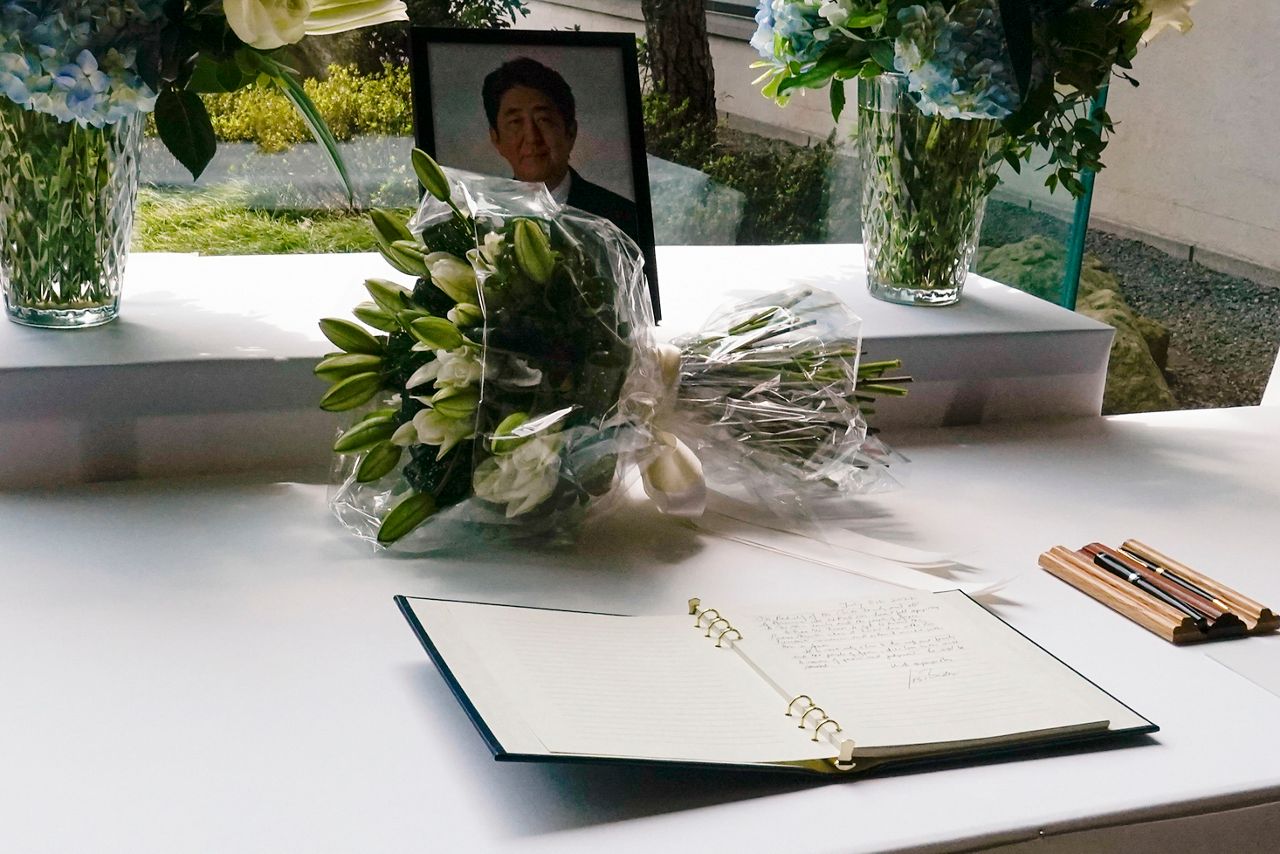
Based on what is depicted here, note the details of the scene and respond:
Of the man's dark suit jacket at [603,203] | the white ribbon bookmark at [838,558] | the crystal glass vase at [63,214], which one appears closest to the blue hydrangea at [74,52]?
the crystal glass vase at [63,214]

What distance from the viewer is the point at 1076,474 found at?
48.6 inches

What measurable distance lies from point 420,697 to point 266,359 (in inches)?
16.6

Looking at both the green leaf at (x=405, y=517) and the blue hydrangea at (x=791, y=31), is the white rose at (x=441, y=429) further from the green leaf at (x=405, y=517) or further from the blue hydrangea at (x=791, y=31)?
the blue hydrangea at (x=791, y=31)

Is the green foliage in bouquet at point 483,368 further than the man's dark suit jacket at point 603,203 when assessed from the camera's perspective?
No

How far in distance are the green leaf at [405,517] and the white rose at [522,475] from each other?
4 cm

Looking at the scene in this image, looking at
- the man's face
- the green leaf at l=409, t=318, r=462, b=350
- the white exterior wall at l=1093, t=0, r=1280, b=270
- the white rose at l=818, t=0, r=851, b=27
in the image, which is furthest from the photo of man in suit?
the white exterior wall at l=1093, t=0, r=1280, b=270

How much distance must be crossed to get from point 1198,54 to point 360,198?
220 cm

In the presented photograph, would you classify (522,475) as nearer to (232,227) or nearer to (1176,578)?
(1176,578)

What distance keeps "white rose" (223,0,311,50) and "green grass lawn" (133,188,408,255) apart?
0.37 m

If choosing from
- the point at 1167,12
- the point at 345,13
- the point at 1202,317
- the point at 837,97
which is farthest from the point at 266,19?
the point at 1202,317

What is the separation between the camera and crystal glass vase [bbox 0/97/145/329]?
0.99 metres

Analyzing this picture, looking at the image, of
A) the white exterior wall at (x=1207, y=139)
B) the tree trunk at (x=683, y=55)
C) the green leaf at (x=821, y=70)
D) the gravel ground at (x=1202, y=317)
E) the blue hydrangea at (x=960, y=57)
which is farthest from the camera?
the gravel ground at (x=1202, y=317)

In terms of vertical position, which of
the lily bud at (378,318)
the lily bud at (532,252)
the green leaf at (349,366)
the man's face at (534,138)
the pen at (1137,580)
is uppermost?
the man's face at (534,138)

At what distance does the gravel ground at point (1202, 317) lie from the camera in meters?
2.98
